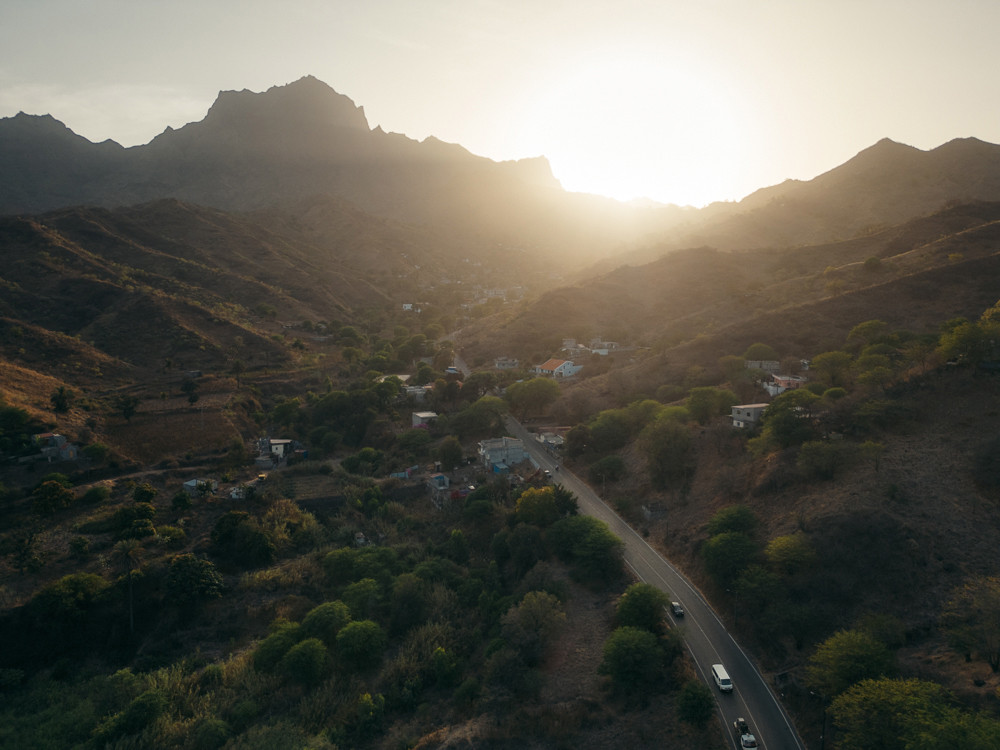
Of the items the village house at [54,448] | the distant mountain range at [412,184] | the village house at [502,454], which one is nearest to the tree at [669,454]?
the village house at [502,454]

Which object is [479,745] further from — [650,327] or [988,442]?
[650,327]

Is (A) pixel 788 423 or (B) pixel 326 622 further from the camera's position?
(A) pixel 788 423

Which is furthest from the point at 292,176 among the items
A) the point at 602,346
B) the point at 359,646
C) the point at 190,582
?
the point at 359,646

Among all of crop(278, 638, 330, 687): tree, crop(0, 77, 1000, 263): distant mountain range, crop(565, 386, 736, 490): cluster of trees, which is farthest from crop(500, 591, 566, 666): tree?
crop(0, 77, 1000, 263): distant mountain range

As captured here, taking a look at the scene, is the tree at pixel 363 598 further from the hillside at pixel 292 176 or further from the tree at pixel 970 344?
the hillside at pixel 292 176

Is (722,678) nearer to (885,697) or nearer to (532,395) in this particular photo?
(885,697)

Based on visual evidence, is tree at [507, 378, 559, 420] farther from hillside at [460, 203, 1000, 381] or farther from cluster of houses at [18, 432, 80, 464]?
cluster of houses at [18, 432, 80, 464]
